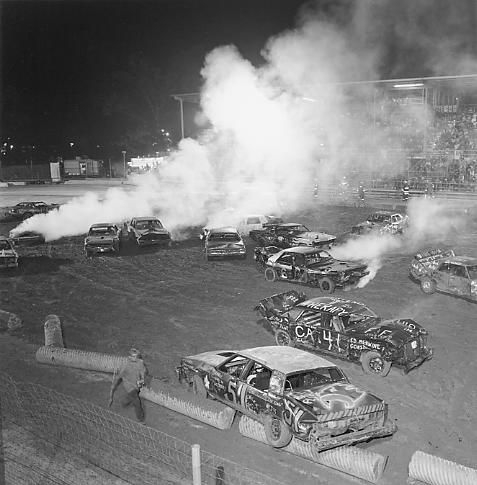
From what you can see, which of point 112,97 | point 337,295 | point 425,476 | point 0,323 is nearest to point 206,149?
point 337,295

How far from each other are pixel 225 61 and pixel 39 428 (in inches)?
891

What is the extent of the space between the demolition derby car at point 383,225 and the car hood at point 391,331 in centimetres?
1218

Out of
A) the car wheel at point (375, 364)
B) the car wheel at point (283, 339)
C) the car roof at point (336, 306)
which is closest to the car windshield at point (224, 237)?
the car roof at point (336, 306)

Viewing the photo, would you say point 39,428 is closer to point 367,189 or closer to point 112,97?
point 367,189

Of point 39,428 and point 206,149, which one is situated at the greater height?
point 206,149

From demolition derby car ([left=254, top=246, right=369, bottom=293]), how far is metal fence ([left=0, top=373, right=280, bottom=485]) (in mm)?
9185

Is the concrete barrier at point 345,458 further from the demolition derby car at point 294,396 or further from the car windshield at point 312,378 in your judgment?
the car windshield at point 312,378

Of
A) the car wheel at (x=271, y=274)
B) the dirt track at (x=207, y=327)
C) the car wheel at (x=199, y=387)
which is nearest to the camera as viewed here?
the dirt track at (x=207, y=327)

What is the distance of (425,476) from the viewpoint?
7020mm

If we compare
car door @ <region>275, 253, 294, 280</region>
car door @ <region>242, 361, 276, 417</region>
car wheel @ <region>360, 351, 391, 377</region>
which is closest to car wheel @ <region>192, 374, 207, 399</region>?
car door @ <region>242, 361, 276, 417</region>

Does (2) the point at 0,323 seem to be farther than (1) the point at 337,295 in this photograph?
No

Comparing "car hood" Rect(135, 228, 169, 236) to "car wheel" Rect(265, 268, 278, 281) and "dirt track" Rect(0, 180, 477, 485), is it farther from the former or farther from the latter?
"car wheel" Rect(265, 268, 278, 281)

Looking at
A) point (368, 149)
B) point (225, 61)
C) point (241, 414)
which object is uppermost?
point (225, 61)

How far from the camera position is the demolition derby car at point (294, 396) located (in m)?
7.97
